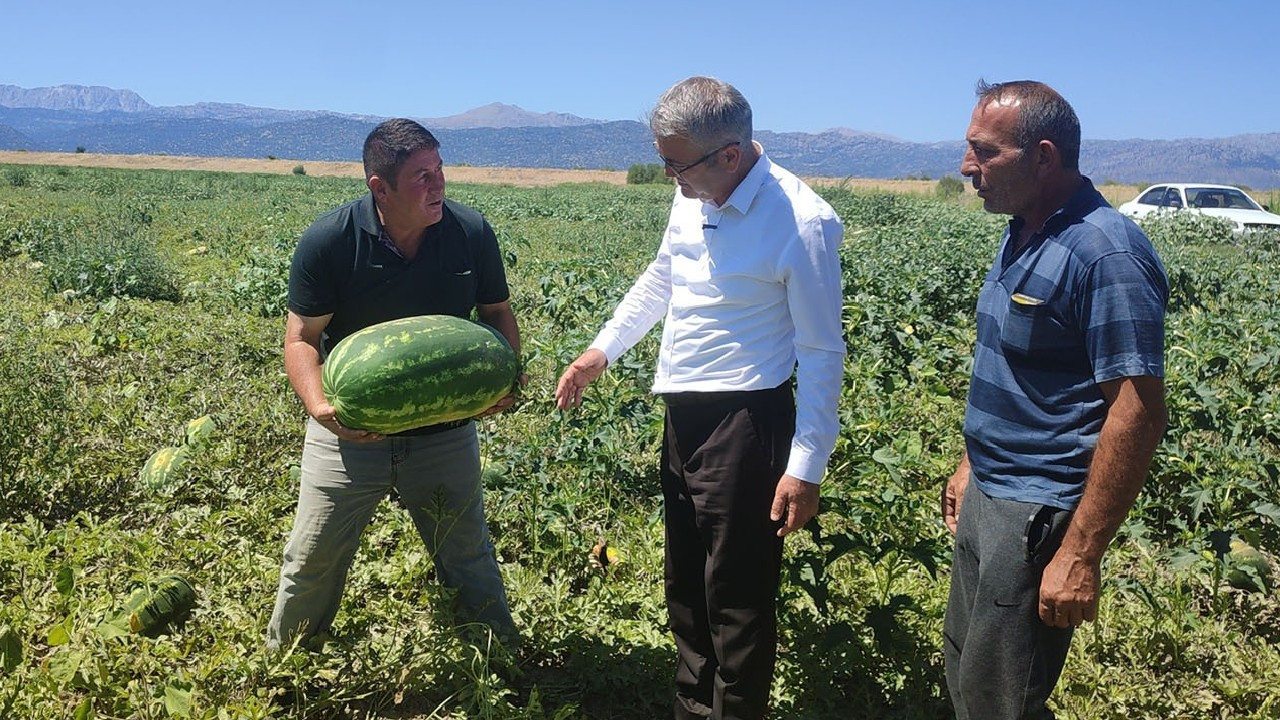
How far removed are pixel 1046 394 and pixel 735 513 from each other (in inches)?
34.9

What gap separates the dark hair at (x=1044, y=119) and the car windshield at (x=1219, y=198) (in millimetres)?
19740

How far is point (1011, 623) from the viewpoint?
207 centimetres

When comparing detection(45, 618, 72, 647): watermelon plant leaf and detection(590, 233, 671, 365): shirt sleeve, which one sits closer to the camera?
detection(45, 618, 72, 647): watermelon plant leaf

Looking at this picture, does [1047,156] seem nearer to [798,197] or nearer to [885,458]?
[798,197]

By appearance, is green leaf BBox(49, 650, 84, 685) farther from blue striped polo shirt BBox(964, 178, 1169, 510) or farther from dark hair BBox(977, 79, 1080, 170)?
dark hair BBox(977, 79, 1080, 170)

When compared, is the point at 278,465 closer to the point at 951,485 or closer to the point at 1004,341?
the point at 951,485

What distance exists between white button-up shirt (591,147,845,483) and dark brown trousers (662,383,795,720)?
0.08 meters

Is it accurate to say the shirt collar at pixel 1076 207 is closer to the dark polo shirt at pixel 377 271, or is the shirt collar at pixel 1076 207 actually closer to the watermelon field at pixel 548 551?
the watermelon field at pixel 548 551

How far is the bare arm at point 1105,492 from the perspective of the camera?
1.79 metres

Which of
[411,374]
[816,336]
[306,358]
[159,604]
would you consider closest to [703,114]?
[816,336]

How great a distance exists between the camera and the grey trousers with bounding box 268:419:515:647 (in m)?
2.75

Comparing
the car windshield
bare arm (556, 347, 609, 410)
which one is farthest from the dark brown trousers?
the car windshield

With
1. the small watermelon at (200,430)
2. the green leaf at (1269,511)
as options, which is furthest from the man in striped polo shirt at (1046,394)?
the small watermelon at (200,430)

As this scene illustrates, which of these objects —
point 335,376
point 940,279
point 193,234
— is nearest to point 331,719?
point 335,376
